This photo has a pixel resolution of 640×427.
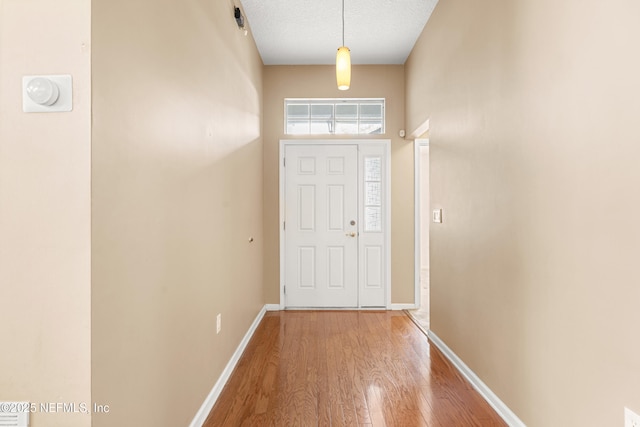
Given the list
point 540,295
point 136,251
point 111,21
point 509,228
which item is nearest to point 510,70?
point 509,228

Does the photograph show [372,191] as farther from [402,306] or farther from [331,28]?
[331,28]

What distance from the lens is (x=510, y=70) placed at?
2.02 metres

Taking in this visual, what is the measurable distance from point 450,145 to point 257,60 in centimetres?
240

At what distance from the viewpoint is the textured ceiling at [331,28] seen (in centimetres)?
321

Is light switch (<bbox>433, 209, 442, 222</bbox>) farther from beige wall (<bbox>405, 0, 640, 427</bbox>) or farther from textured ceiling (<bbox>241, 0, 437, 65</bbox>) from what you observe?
textured ceiling (<bbox>241, 0, 437, 65</bbox>)

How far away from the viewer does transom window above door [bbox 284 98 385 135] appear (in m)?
4.53

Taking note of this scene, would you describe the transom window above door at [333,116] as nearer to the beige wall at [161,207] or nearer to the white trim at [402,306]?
the beige wall at [161,207]

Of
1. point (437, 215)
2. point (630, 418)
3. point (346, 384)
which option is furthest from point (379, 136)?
point (630, 418)
